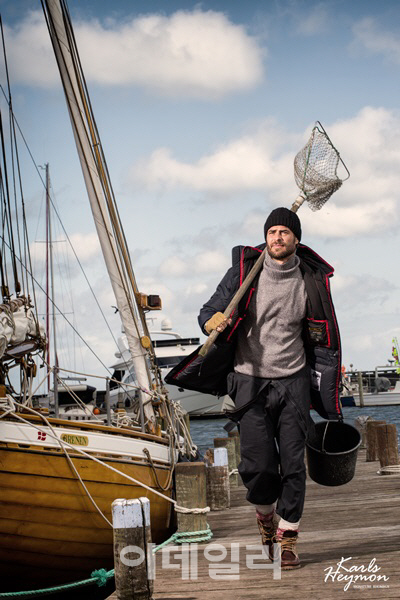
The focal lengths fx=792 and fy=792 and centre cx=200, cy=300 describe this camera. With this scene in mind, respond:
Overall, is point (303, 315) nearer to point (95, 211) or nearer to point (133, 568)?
point (133, 568)

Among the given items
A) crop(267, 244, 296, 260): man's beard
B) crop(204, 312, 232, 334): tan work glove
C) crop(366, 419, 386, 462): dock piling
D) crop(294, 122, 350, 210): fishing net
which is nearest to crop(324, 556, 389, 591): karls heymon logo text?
crop(204, 312, 232, 334): tan work glove

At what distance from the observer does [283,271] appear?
5.13 metres

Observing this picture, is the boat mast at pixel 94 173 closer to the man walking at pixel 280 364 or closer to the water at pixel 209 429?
the man walking at pixel 280 364

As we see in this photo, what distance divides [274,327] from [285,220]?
70cm

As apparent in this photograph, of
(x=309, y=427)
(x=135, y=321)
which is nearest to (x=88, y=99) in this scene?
(x=135, y=321)

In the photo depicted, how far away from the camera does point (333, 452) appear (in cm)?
549

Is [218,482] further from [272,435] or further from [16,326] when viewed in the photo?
[272,435]

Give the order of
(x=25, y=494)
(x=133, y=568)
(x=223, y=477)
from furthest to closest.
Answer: (x=223, y=477), (x=25, y=494), (x=133, y=568)

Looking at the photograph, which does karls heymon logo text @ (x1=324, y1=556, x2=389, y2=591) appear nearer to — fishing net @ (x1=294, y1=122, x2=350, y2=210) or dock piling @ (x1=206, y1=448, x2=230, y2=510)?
fishing net @ (x1=294, y1=122, x2=350, y2=210)

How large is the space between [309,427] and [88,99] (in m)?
7.81

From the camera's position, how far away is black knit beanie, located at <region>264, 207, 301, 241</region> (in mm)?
5145

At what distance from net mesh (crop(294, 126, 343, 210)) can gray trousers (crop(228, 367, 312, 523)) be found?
173cm

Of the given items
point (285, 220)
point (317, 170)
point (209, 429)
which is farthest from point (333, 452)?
point (209, 429)

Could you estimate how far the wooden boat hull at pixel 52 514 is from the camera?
7734mm
